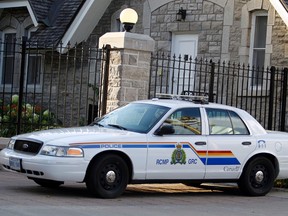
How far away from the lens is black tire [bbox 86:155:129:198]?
32.0 ft

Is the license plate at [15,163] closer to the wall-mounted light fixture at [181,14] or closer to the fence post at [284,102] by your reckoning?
the fence post at [284,102]

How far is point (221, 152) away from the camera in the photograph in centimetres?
1091

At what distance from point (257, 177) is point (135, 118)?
7.06 ft

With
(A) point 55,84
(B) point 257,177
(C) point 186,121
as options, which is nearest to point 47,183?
(C) point 186,121

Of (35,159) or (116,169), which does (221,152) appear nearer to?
(116,169)

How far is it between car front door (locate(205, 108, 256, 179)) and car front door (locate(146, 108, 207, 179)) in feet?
0.56

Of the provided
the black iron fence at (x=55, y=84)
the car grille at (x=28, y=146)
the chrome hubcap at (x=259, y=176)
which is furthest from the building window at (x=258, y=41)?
the car grille at (x=28, y=146)

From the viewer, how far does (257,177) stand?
37.2ft

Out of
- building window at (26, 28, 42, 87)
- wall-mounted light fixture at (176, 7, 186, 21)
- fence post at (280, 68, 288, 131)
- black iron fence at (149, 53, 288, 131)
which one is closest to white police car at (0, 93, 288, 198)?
black iron fence at (149, 53, 288, 131)

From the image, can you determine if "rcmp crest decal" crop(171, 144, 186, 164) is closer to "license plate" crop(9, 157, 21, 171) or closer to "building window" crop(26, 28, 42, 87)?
"license plate" crop(9, 157, 21, 171)

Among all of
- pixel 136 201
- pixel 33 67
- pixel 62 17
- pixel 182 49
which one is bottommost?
pixel 136 201

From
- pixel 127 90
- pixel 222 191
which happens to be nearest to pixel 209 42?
pixel 127 90

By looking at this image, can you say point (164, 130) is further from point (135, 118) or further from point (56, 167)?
point (56, 167)

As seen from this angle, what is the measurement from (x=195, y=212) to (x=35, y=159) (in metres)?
2.21
